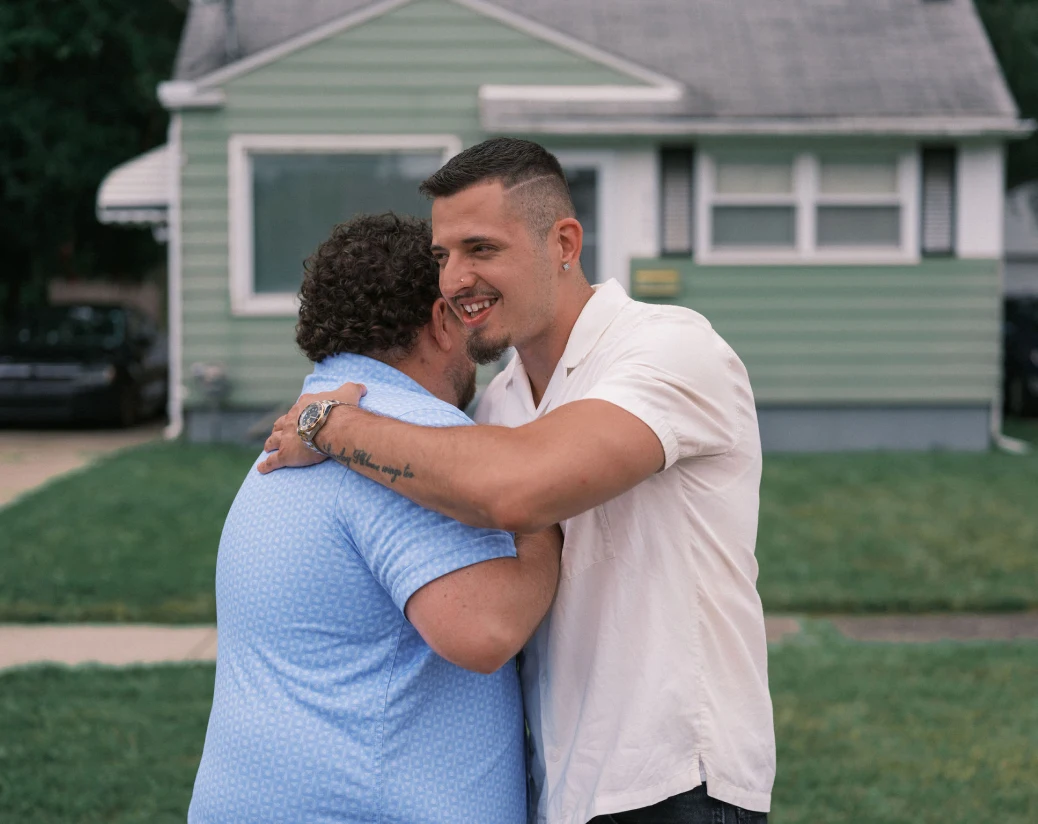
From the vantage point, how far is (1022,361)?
18016 millimetres

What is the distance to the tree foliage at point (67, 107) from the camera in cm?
1714

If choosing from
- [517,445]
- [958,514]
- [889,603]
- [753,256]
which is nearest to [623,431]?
→ [517,445]

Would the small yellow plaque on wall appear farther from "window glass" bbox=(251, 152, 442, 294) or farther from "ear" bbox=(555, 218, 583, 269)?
"ear" bbox=(555, 218, 583, 269)

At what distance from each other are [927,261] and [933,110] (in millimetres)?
1526

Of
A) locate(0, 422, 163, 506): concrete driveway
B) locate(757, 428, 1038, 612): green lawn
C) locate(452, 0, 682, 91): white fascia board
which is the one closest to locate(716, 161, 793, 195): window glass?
locate(452, 0, 682, 91): white fascia board

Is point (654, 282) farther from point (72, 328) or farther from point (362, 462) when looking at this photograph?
point (362, 462)

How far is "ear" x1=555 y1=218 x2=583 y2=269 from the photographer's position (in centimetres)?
235

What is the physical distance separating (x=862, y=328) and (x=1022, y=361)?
609 cm

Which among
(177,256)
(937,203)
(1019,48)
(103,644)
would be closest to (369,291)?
(103,644)

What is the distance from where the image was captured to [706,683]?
7.00 ft

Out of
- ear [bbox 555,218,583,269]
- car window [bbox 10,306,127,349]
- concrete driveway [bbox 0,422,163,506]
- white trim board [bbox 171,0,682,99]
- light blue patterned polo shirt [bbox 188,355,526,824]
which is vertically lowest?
concrete driveway [bbox 0,422,163,506]

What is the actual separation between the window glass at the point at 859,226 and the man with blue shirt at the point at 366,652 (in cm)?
1154

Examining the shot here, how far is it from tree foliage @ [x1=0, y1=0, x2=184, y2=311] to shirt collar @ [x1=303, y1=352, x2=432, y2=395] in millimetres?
16079

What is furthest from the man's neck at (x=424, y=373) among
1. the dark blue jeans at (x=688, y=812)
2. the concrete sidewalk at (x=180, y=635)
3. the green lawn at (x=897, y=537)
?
the green lawn at (x=897, y=537)
